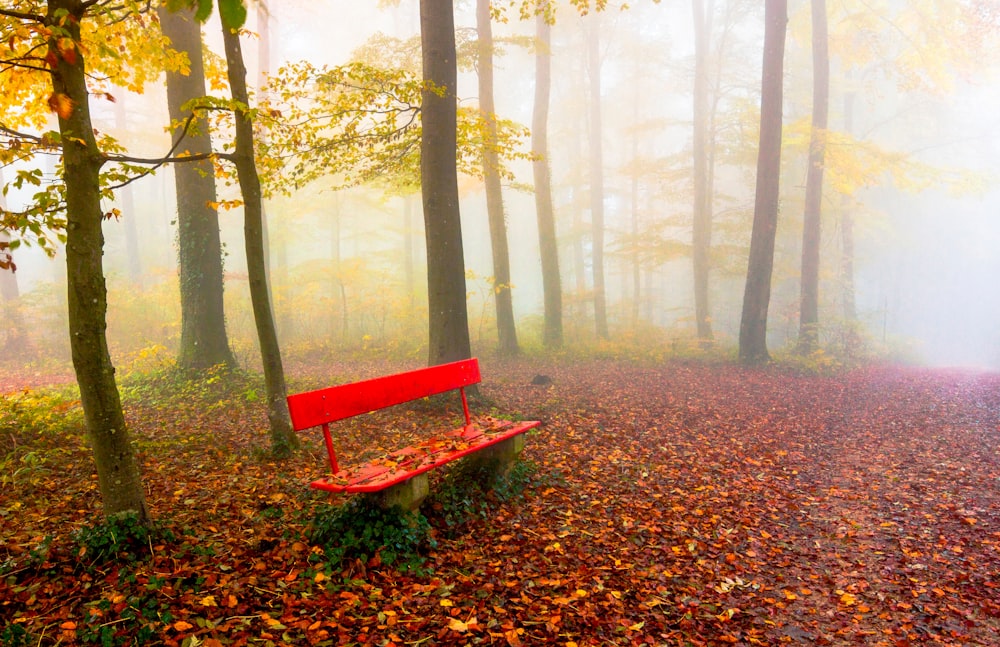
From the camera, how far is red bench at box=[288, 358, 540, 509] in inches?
154

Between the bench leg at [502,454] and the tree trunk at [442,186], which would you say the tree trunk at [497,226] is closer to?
the tree trunk at [442,186]

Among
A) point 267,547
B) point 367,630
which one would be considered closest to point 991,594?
point 367,630

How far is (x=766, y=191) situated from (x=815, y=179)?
12.0 feet

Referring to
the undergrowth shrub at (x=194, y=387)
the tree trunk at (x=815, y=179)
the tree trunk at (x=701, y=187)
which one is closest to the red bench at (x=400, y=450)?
the undergrowth shrub at (x=194, y=387)

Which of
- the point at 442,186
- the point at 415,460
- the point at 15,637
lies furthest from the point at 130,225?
the point at 15,637

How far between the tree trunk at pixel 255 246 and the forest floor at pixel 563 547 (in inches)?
17.6

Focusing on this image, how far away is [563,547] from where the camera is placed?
437 centimetres

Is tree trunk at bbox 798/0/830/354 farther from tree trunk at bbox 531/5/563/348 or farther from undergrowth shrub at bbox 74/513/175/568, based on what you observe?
undergrowth shrub at bbox 74/513/175/568

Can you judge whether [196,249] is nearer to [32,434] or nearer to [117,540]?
[32,434]

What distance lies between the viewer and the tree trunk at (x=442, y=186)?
24.2 feet

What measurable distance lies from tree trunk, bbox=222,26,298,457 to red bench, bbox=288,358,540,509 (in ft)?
4.06

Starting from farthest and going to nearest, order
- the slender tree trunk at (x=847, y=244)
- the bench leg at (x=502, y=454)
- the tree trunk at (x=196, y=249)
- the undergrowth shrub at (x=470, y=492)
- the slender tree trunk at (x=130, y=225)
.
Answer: the slender tree trunk at (x=130, y=225) < the slender tree trunk at (x=847, y=244) < the tree trunk at (x=196, y=249) < the bench leg at (x=502, y=454) < the undergrowth shrub at (x=470, y=492)

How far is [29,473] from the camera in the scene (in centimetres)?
461

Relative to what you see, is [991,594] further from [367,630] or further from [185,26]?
[185,26]
